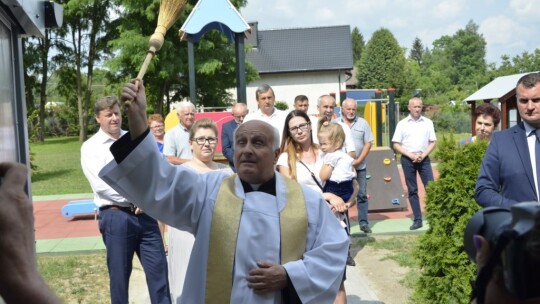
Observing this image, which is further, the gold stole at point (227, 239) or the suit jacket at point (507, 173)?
the suit jacket at point (507, 173)

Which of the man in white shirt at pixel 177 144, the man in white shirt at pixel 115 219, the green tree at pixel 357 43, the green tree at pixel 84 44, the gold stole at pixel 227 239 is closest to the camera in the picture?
the gold stole at pixel 227 239

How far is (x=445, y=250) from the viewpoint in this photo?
550cm

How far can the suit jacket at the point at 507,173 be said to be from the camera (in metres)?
4.25

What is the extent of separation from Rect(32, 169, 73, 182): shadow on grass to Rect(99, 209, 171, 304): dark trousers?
14633 millimetres

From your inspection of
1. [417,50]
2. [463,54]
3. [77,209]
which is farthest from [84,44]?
[417,50]

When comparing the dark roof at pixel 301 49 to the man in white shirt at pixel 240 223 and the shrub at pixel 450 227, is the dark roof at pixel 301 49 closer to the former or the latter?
the shrub at pixel 450 227

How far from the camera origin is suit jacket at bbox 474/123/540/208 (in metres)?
4.25

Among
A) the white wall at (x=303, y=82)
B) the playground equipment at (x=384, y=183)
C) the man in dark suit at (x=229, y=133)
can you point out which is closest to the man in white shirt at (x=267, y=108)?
the man in dark suit at (x=229, y=133)

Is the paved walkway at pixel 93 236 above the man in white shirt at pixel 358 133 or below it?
below

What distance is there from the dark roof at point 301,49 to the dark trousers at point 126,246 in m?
52.2

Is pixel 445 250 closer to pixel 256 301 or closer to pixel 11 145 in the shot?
pixel 256 301

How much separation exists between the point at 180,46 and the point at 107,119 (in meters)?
25.8

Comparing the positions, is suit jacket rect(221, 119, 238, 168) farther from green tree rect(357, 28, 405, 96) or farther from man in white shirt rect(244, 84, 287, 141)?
green tree rect(357, 28, 405, 96)

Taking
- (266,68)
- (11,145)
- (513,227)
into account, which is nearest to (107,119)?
(11,145)
